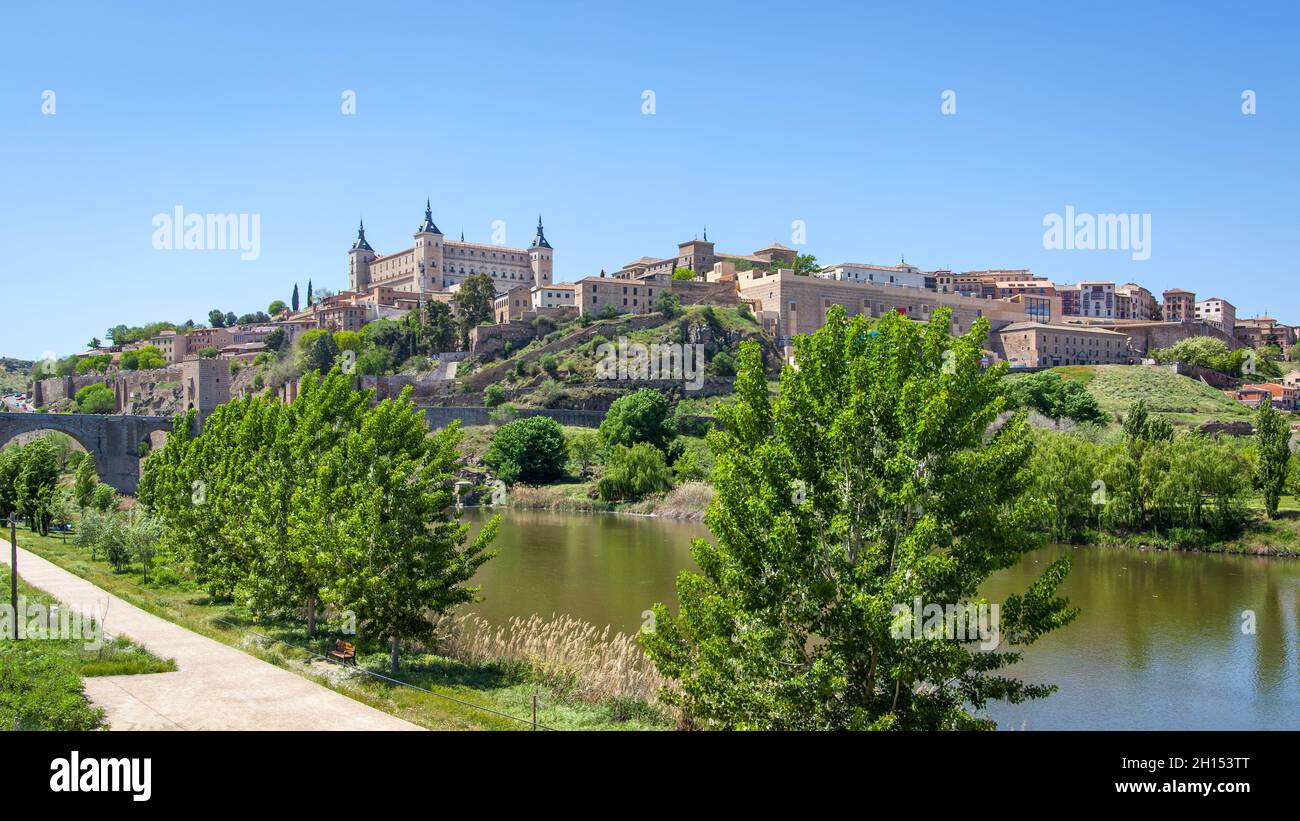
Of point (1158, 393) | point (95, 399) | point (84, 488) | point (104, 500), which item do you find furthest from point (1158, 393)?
point (95, 399)

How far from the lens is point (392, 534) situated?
51.2 ft

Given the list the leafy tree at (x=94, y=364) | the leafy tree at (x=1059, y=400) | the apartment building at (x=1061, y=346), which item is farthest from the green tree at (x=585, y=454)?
the leafy tree at (x=94, y=364)

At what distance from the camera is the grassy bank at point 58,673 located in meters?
10.4

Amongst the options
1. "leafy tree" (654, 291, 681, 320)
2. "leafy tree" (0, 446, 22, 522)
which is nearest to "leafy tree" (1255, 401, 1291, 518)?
"leafy tree" (654, 291, 681, 320)

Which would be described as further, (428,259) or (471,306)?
(428,259)

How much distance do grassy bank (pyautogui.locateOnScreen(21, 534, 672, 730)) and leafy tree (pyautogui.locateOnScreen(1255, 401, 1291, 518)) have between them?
33119mm

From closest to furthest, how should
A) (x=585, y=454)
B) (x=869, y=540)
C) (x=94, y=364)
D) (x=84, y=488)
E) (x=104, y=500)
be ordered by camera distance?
(x=869, y=540) < (x=104, y=500) < (x=84, y=488) < (x=585, y=454) < (x=94, y=364)

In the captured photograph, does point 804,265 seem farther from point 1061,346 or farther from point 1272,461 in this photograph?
point 1272,461

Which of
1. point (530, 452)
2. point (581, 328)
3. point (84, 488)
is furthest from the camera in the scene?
point (581, 328)

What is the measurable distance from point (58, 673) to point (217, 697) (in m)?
2.15

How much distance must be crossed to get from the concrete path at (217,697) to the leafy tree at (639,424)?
1639 inches

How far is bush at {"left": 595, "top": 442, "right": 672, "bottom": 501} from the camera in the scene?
174 ft

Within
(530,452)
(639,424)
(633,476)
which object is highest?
(639,424)

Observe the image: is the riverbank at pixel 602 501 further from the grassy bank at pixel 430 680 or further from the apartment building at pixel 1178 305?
the apartment building at pixel 1178 305
